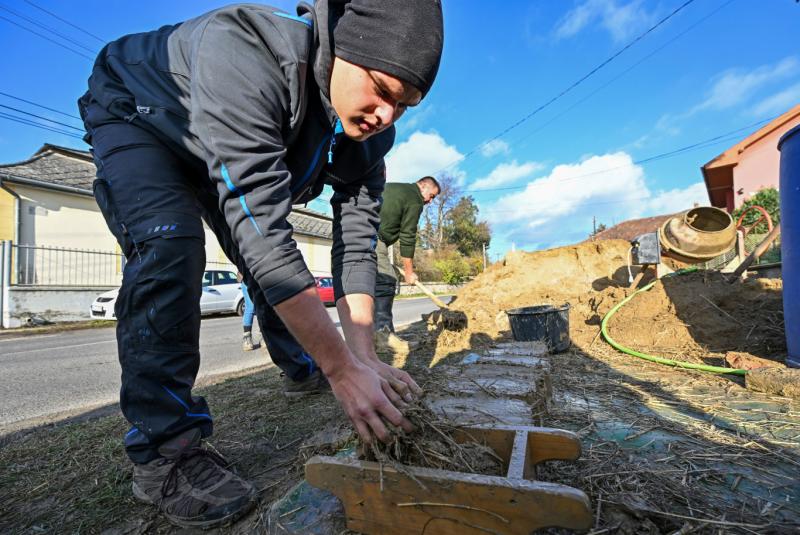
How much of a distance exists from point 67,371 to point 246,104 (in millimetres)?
4988

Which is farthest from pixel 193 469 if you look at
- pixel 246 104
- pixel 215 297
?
pixel 215 297

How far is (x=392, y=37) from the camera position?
4.15 ft

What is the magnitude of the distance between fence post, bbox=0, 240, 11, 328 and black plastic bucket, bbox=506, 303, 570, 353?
41.3ft

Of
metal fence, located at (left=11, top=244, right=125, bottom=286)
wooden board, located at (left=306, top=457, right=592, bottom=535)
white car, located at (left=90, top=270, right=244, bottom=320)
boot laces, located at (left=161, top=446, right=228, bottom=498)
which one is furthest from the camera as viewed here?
metal fence, located at (left=11, top=244, right=125, bottom=286)

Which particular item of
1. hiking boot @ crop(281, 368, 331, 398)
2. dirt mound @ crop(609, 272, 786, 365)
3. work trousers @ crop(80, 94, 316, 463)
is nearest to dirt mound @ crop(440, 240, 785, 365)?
dirt mound @ crop(609, 272, 786, 365)

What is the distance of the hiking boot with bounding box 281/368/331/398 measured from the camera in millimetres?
2641

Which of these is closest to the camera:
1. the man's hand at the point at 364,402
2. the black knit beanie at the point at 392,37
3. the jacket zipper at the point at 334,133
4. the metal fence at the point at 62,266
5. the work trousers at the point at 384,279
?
the man's hand at the point at 364,402

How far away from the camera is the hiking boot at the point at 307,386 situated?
2.64 meters

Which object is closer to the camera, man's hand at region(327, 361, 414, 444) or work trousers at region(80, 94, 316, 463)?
man's hand at region(327, 361, 414, 444)

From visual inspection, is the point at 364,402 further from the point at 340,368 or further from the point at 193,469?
the point at 193,469

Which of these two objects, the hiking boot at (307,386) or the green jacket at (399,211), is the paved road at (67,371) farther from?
the green jacket at (399,211)

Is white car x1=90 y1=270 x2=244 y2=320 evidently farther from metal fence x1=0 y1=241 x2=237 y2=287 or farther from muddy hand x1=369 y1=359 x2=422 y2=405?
muddy hand x1=369 y1=359 x2=422 y2=405

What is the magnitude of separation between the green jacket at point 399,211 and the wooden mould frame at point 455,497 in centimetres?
413

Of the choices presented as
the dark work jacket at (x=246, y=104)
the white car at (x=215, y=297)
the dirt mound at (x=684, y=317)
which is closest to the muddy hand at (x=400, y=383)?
the dark work jacket at (x=246, y=104)
